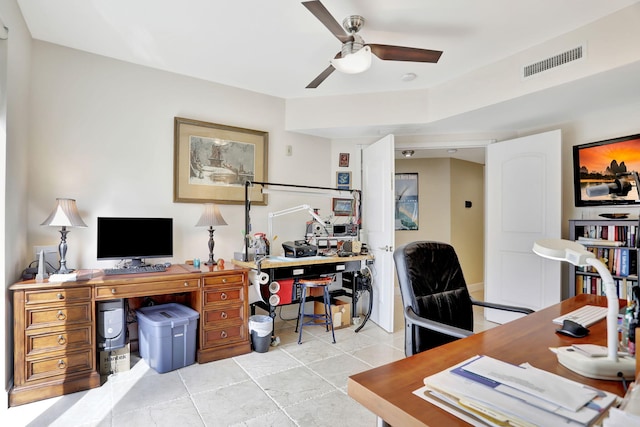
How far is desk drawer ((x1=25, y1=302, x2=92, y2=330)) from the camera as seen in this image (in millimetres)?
2230

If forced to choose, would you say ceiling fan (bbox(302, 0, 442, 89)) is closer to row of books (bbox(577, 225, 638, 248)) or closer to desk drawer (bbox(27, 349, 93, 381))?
row of books (bbox(577, 225, 638, 248))

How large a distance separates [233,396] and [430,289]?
1539 mm

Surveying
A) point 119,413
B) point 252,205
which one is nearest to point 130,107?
point 252,205

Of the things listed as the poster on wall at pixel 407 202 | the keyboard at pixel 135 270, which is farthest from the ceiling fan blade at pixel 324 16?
the poster on wall at pixel 407 202

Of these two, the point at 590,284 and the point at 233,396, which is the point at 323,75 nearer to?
the point at 233,396

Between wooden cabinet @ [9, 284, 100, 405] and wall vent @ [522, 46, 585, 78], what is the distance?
3810 millimetres

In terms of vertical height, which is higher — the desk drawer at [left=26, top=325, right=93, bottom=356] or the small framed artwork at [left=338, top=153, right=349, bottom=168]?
the small framed artwork at [left=338, top=153, right=349, bottom=168]

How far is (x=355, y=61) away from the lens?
2330 millimetres

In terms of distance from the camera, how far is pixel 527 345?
120cm

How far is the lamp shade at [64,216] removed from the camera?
2467 mm

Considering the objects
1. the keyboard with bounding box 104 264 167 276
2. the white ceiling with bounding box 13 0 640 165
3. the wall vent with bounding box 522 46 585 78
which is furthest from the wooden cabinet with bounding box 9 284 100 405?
the wall vent with bounding box 522 46 585 78

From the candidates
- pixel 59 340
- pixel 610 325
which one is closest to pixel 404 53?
pixel 610 325

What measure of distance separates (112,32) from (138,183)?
4.07ft

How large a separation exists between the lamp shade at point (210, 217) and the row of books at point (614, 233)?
3.45 metres
